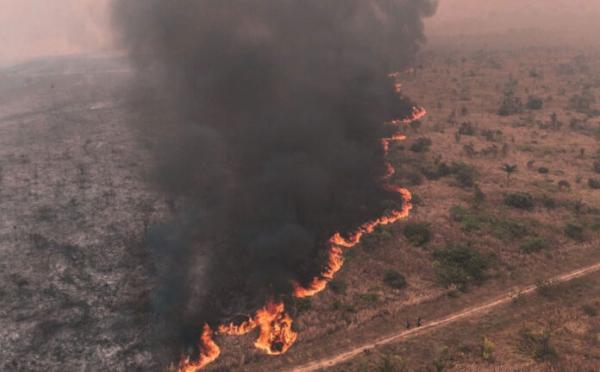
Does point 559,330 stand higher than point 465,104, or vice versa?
point 465,104

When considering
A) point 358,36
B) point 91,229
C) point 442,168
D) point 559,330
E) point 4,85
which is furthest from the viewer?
point 4,85

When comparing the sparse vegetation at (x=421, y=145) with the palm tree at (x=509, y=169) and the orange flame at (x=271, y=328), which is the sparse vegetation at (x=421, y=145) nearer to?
the palm tree at (x=509, y=169)

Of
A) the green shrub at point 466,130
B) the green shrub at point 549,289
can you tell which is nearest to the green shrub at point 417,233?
the green shrub at point 549,289

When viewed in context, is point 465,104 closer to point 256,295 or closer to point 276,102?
point 276,102

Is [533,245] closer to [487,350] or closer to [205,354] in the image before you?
[487,350]

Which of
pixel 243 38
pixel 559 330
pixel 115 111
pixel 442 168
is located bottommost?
pixel 559 330

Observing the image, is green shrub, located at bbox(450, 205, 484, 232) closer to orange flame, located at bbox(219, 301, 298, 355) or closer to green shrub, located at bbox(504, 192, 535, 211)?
green shrub, located at bbox(504, 192, 535, 211)

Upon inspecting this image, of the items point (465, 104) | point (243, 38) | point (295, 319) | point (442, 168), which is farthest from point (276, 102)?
point (465, 104)
